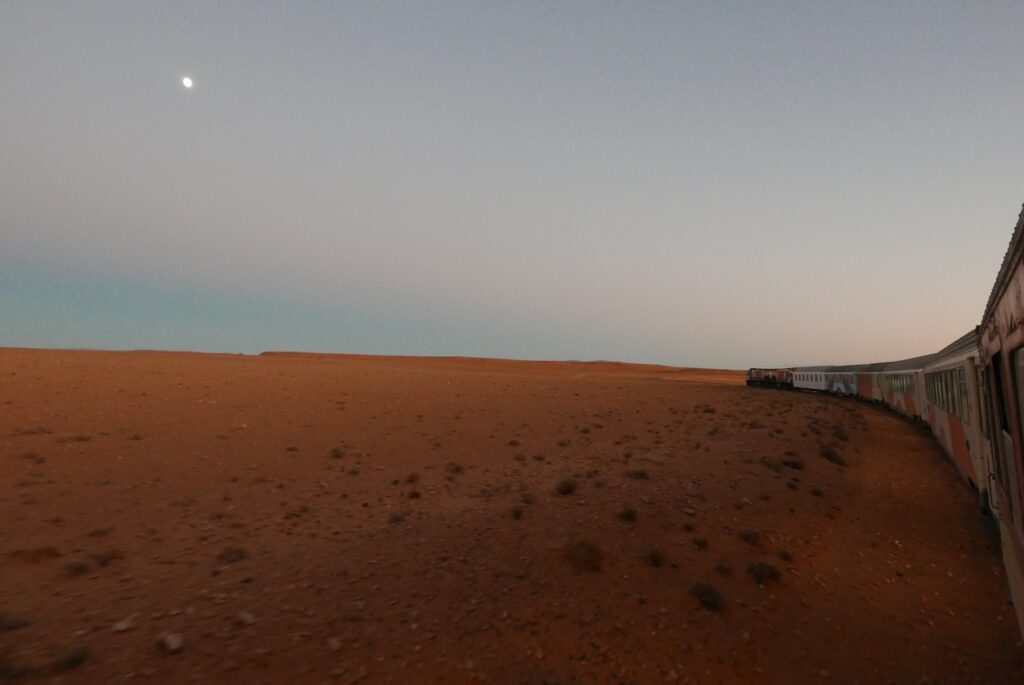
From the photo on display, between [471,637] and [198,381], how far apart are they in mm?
31040

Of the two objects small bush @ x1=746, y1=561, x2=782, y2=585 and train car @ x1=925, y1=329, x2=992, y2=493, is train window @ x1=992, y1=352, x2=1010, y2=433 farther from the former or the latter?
small bush @ x1=746, y1=561, x2=782, y2=585

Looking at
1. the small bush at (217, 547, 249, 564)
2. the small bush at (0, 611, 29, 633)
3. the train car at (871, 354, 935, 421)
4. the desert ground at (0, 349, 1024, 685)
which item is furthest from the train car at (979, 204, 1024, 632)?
the train car at (871, 354, 935, 421)

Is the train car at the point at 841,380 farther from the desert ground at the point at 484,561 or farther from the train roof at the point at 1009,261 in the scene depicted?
the train roof at the point at 1009,261

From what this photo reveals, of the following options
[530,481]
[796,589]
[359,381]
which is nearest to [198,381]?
[359,381]

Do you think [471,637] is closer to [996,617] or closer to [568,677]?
[568,677]

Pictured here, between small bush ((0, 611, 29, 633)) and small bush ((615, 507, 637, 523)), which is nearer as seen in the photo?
small bush ((0, 611, 29, 633))

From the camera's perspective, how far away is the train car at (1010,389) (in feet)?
16.0

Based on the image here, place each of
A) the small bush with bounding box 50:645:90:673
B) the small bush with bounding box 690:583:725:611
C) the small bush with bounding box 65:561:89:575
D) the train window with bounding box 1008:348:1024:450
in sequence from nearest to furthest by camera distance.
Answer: the train window with bounding box 1008:348:1024:450, the small bush with bounding box 50:645:90:673, the small bush with bounding box 690:583:725:611, the small bush with bounding box 65:561:89:575

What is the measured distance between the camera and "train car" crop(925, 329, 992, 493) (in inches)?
408

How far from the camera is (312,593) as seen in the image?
7.66 metres

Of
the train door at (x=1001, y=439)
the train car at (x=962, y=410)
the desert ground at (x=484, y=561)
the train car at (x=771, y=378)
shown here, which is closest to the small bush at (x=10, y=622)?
the desert ground at (x=484, y=561)

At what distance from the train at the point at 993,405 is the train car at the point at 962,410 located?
20mm

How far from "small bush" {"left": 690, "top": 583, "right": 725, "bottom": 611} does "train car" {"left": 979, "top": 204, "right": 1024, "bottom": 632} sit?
336cm

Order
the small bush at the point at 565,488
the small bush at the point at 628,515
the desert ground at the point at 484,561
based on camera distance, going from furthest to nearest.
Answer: the small bush at the point at 565,488 < the small bush at the point at 628,515 < the desert ground at the point at 484,561
